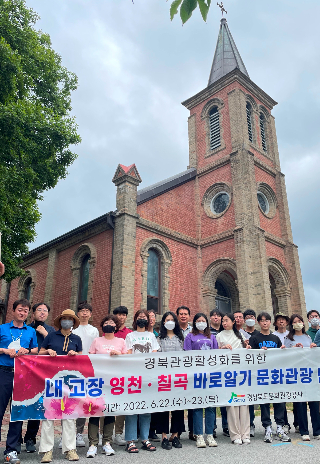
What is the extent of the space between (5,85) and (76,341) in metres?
9.10

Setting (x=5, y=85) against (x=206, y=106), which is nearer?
(x=5, y=85)

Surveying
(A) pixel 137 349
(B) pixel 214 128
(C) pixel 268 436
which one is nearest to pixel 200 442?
(C) pixel 268 436

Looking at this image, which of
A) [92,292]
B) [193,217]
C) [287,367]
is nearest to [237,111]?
[193,217]

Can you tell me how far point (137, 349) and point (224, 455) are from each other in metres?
1.77

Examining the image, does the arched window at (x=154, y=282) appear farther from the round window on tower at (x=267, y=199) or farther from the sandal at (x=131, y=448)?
the sandal at (x=131, y=448)

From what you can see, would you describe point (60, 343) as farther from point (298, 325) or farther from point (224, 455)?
point (298, 325)

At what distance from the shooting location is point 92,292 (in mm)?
15344

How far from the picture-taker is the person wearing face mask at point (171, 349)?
5.00 meters

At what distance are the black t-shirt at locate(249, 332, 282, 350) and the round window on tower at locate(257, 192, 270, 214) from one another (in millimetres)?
14325

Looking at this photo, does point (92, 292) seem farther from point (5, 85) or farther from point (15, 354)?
point (15, 354)

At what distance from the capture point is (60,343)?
4.85 metres

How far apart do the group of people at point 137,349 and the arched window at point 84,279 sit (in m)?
11.0

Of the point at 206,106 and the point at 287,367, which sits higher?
the point at 206,106

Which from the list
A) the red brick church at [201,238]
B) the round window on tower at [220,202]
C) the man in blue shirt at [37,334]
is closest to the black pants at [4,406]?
the man in blue shirt at [37,334]
